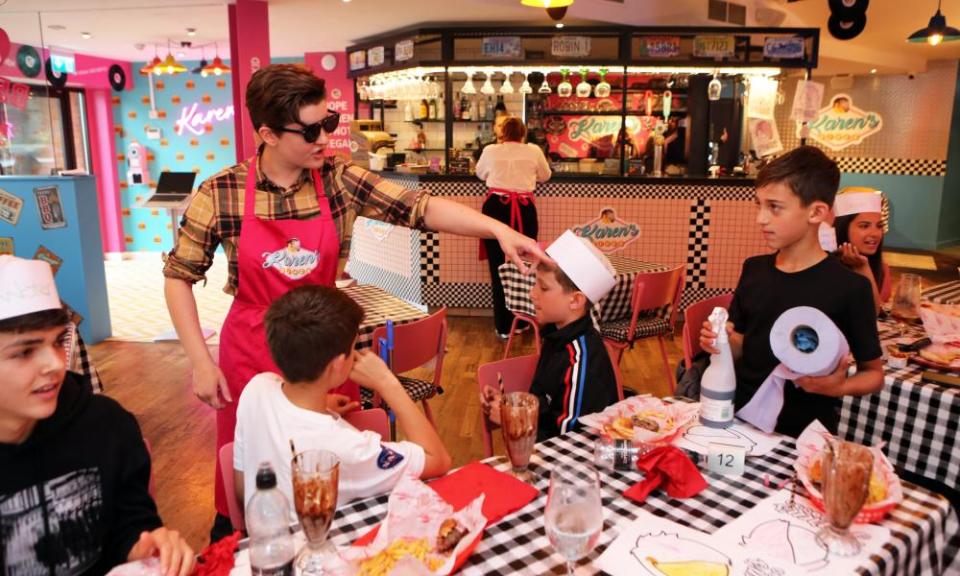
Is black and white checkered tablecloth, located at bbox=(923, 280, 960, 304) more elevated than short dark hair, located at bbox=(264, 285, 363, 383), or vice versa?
short dark hair, located at bbox=(264, 285, 363, 383)

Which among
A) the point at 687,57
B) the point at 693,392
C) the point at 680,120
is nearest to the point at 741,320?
the point at 693,392

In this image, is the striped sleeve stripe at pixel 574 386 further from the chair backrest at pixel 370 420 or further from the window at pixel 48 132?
the window at pixel 48 132

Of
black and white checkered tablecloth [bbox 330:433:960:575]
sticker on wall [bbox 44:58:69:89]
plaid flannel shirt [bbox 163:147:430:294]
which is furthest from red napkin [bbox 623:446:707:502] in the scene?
sticker on wall [bbox 44:58:69:89]

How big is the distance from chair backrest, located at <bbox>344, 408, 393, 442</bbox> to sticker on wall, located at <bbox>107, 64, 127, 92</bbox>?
1025cm

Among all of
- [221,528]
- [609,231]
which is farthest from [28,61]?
[221,528]

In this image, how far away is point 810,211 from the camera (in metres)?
2.19

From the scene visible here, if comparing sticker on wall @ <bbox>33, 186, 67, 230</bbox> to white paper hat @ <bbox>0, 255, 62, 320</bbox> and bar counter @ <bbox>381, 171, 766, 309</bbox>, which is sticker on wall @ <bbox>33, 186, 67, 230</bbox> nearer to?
bar counter @ <bbox>381, 171, 766, 309</bbox>

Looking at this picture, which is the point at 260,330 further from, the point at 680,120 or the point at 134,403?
the point at 680,120

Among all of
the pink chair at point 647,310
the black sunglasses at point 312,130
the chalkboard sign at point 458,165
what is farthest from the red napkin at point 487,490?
the chalkboard sign at point 458,165

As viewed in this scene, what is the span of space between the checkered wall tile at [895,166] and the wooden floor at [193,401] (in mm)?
7755

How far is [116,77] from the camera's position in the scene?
10211mm

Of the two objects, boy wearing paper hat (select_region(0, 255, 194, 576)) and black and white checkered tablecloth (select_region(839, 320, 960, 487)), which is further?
black and white checkered tablecloth (select_region(839, 320, 960, 487))

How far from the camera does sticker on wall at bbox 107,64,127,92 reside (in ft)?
33.3

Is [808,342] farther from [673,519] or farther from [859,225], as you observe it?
[859,225]
